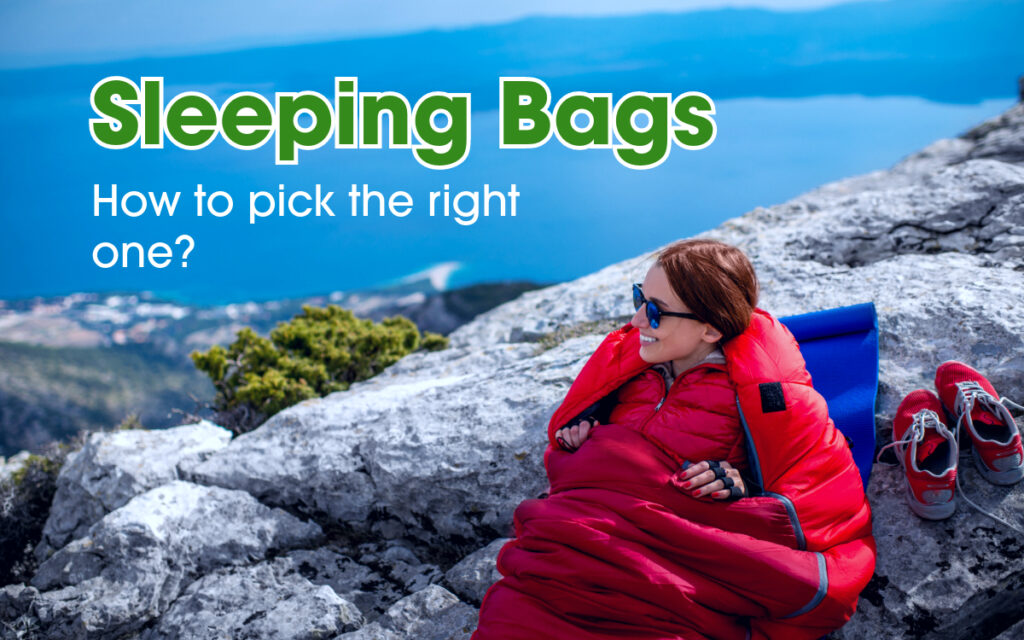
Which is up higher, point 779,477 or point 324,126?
point 324,126

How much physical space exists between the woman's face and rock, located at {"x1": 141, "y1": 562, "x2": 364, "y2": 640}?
2135 mm

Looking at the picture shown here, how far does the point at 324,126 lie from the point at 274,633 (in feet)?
14.9

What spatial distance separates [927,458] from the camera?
10.5 feet

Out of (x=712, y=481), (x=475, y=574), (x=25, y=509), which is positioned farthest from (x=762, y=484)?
(x=25, y=509)

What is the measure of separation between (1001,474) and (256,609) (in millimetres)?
3662

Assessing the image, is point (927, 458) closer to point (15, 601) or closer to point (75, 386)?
point (15, 601)

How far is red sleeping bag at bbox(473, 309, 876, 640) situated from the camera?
2.60 metres

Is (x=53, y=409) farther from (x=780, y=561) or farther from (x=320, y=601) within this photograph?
(x=780, y=561)

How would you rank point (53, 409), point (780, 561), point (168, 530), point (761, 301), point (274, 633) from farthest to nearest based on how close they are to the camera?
point (53, 409) < point (761, 301) < point (168, 530) < point (274, 633) < point (780, 561)

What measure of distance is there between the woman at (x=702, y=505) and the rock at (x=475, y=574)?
87cm

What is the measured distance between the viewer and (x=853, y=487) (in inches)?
115

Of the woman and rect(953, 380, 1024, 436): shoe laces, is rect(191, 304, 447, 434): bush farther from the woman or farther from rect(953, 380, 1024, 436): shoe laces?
rect(953, 380, 1024, 436): shoe laces

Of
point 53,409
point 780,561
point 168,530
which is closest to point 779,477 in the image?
point 780,561

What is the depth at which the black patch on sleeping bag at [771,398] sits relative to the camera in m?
2.81
